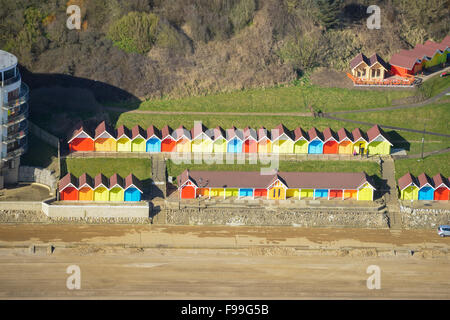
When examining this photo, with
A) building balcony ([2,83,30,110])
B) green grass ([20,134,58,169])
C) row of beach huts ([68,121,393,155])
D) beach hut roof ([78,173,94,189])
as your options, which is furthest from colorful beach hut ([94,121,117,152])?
building balcony ([2,83,30,110])

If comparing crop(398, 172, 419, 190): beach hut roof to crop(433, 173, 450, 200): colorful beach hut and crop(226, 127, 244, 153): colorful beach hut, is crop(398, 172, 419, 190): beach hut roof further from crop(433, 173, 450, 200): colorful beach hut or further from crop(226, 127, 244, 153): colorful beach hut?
crop(226, 127, 244, 153): colorful beach hut

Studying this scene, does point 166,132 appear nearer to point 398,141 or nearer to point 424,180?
point 398,141

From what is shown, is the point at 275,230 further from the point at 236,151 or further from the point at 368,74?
the point at 368,74

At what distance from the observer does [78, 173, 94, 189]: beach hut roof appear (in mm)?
105500

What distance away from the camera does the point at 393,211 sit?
107m

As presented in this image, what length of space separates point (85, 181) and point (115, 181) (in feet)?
10.1

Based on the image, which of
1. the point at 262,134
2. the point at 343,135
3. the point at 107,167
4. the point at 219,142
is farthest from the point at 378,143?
the point at 107,167

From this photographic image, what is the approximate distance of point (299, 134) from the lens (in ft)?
374

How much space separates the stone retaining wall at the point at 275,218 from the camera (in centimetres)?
10462

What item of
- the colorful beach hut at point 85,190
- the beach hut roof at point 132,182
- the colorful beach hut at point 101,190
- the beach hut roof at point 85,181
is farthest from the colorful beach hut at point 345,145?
the colorful beach hut at point 85,190

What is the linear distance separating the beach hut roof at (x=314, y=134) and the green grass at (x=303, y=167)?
2.89 m

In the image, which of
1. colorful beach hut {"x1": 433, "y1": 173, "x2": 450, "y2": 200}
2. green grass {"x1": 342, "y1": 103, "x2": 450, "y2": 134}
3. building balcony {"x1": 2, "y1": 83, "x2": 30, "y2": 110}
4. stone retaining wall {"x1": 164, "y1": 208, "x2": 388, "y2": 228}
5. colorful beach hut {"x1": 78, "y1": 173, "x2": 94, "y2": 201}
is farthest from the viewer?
green grass {"x1": 342, "y1": 103, "x2": 450, "y2": 134}

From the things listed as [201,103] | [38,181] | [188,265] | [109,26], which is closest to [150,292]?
[188,265]

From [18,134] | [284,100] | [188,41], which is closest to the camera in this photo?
[18,134]
